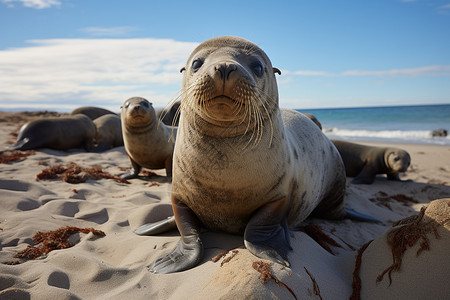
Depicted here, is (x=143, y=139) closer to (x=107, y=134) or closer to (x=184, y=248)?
(x=107, y=134)

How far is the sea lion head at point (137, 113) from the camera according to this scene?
6.17 metres

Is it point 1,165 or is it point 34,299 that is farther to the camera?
point 1,165

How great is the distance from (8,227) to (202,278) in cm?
206

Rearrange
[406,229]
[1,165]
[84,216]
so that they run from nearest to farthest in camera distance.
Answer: [406,229]
[84,216]
[1,165]

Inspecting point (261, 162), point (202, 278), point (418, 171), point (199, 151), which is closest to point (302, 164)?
point (261, 162)

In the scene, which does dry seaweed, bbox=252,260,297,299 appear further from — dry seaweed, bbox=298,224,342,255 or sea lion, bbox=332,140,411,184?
sea lion, bbox=332,140,411,184

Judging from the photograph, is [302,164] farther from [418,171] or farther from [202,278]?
[418,171]

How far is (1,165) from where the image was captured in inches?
240

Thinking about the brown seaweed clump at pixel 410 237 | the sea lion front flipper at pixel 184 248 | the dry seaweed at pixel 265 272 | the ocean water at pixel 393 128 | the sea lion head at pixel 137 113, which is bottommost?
the ocean water at pixel 393 128

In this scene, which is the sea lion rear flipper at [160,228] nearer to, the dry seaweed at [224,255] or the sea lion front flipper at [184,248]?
the sea lion front flipper at [184,248]

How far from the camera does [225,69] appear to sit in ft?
7.31

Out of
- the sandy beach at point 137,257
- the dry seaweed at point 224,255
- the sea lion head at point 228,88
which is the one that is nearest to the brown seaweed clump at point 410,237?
the sandy beach at point 137,257

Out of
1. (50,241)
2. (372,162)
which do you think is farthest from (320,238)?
(372,162)

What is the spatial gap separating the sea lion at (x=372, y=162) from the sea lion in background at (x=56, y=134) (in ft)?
20.9
